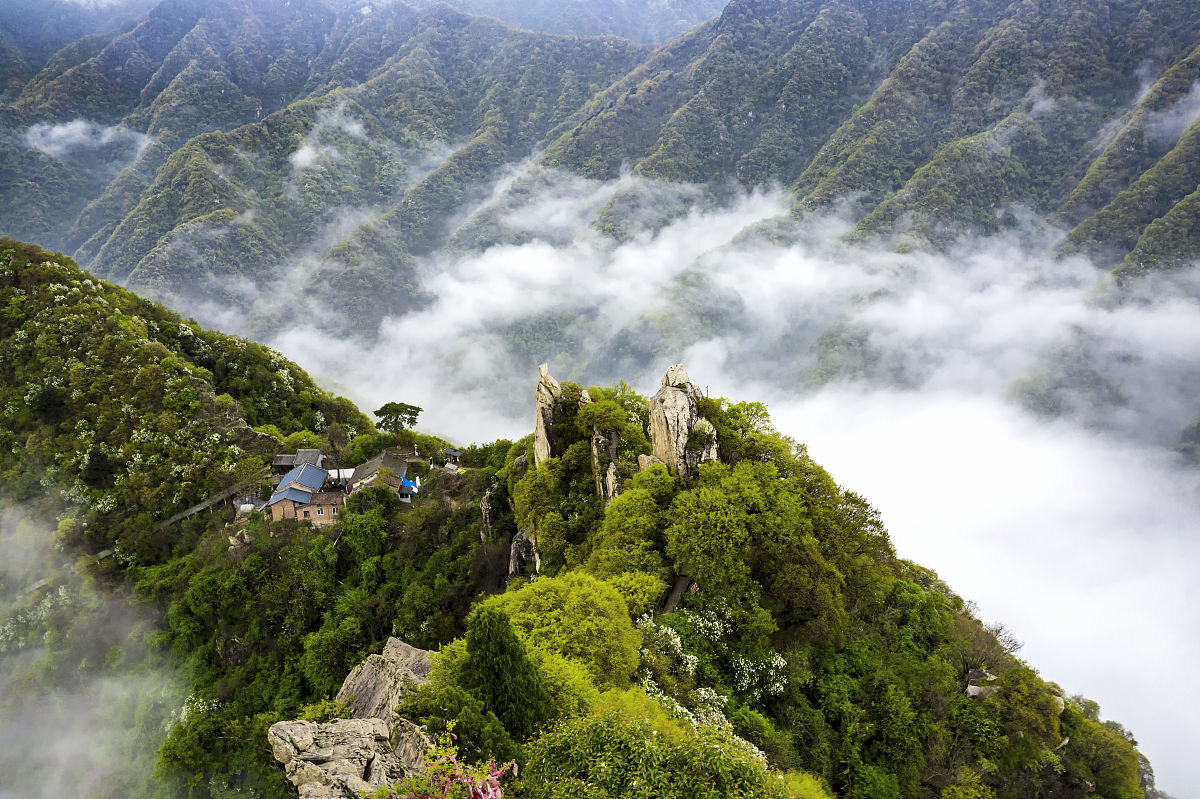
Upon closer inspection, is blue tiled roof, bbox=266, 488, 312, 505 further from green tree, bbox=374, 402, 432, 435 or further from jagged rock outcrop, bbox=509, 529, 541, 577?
jagged rock outcrop, bbox=509, 529, 541, 577

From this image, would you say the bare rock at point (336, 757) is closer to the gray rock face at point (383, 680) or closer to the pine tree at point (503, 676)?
the pine tree at point (503, 676)

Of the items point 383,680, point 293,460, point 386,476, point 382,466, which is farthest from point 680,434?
point 293,460

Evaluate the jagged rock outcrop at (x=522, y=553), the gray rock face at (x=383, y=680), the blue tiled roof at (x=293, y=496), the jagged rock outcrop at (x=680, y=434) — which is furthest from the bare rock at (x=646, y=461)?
the blue tiled roof at (x=293, y=496)

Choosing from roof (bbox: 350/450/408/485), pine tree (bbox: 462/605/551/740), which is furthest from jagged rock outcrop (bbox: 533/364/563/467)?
pine tree (bbox: 462/605/551/740)

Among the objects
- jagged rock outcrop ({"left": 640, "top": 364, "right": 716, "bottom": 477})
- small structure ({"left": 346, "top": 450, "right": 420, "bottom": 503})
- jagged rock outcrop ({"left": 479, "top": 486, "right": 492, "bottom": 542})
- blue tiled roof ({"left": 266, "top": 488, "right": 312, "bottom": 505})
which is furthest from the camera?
small structure ({"left": 346, "top": 450, "right": 420, "bottom": 503})

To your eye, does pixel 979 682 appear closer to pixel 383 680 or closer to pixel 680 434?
pixel 680 434

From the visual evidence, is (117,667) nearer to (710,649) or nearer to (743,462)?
(710,649)
